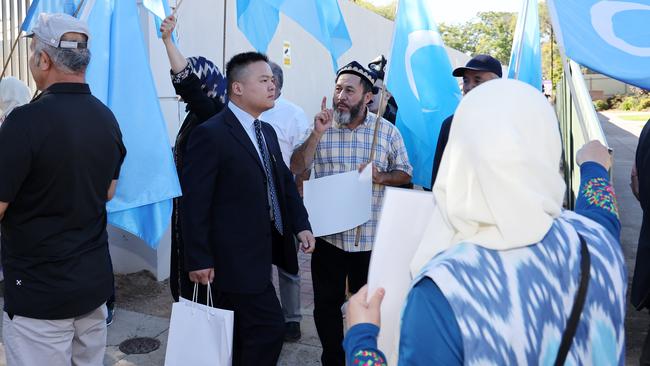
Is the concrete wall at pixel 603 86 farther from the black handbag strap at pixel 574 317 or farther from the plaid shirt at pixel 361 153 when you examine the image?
the black handbag strap at pixel 574 317

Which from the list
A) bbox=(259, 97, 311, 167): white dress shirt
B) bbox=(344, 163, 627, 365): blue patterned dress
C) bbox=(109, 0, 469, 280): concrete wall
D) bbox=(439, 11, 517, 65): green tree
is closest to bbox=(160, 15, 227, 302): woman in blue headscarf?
bbox=(109, 0, 469, 280): concrete wall

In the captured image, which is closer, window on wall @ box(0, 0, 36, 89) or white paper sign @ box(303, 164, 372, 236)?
white paper sign @ box(303, 164, 372, 236)

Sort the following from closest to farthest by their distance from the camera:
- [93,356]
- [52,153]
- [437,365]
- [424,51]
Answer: [437,365] < [52,153] < [93,356] < [424,51]

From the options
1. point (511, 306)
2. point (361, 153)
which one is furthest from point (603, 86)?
point (511, 306)

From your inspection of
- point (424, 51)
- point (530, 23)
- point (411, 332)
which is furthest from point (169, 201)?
point (530, 23)

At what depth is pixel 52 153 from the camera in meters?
2.49

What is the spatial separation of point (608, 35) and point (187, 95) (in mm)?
2151

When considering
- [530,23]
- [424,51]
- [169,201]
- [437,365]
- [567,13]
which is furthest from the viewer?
[530,23]

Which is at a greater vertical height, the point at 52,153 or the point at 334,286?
the point at 52,153

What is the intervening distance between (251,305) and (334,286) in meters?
0.82

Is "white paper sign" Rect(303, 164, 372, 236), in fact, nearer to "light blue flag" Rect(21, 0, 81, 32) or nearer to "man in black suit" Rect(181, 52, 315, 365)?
"man in black suit" Rect(181, 52, 315, 365)

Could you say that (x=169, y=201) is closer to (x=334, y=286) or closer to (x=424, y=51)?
(x=334, y=286)

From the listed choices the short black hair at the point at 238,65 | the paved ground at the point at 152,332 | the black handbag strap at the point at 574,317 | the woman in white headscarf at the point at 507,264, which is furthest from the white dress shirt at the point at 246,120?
the black handbag strap at the point at 574,317

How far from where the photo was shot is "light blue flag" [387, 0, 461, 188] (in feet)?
14.3
